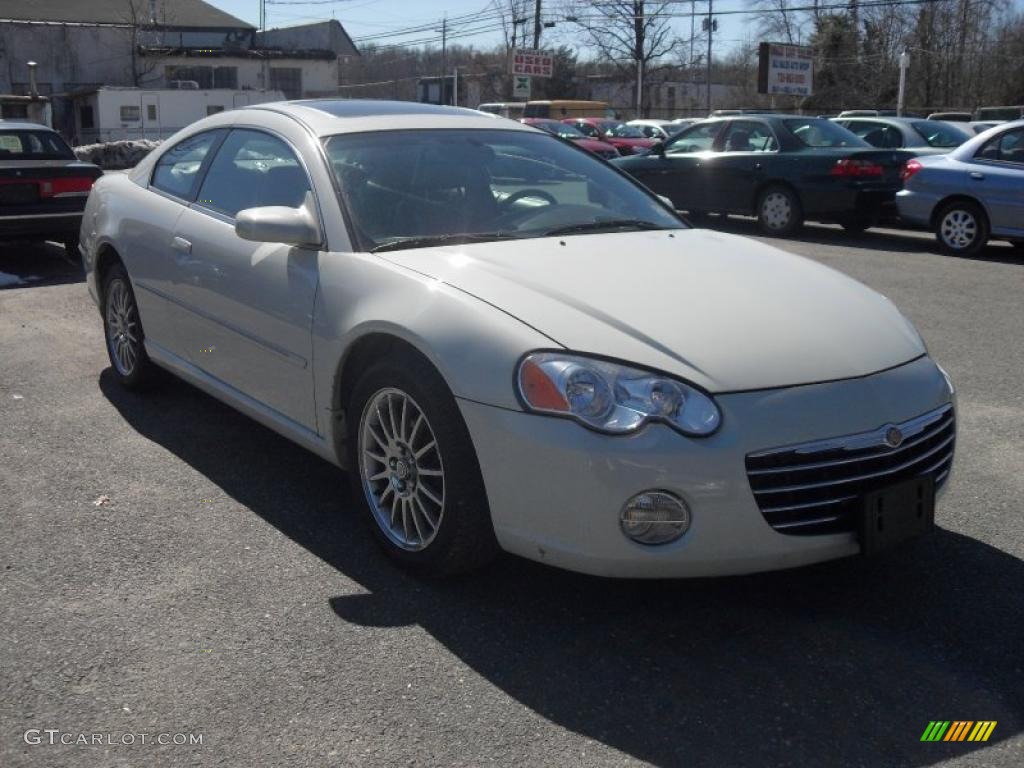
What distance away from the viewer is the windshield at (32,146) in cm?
1066

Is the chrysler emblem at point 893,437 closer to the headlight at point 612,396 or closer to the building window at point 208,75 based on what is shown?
the headlight at point 612,396

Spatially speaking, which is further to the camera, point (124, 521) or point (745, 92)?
point (745, 92)

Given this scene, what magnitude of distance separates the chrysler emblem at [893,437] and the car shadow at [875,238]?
372 inches

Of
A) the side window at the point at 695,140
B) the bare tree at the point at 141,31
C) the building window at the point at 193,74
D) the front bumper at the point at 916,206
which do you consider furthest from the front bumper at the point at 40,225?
the building window at the point at 193,74

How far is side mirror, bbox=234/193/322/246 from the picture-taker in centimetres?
401

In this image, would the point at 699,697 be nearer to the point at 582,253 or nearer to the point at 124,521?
the point at 582,253

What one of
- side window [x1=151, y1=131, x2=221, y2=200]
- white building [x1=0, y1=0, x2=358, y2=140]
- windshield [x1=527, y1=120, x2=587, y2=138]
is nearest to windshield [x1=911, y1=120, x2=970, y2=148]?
windshield [x1=527, y1=120, x2=587, y2=138]

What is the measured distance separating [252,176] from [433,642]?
2.38 meters

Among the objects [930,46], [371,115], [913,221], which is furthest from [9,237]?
[930,46]

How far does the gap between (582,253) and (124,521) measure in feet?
6.50

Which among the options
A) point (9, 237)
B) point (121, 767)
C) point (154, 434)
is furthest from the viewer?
point (9, 237)

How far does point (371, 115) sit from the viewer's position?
15.4 ft

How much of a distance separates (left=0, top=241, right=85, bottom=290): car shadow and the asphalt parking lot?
218 inches

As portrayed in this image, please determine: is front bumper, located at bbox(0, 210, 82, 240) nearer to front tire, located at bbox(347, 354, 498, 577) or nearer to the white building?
front tire, located at bbox(347, 354, 498, 577)
